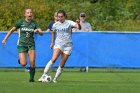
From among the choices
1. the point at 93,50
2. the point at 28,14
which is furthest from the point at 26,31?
the point at 93,50

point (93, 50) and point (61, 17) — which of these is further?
point (93, 50)

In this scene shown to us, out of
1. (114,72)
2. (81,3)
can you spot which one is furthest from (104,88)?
(81,3)

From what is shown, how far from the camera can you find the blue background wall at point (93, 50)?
22000 mm


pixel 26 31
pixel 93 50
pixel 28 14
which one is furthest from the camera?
pixel 93 50

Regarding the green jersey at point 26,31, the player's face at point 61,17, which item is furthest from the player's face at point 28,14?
the player's face at point 61,17

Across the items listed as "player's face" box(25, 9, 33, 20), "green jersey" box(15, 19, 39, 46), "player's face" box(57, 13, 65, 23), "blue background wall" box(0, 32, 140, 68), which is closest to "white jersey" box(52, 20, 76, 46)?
"player's face" box(57, 13, 65, 23)

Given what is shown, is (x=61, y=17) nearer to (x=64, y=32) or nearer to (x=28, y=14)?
(x=64, y=32)

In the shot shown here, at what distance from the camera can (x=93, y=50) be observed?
2206 cm

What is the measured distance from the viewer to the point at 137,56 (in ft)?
72.2

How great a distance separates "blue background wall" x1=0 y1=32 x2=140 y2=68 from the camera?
22.0m

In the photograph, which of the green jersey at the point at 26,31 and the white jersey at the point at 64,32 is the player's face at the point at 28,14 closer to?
the green jersey at the point at 26,31

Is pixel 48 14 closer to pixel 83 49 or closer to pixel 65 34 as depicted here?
pixel 83 49

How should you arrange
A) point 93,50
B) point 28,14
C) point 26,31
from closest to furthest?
point 28,14
point 26,31
point 93,50

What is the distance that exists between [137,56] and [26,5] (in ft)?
43.4
